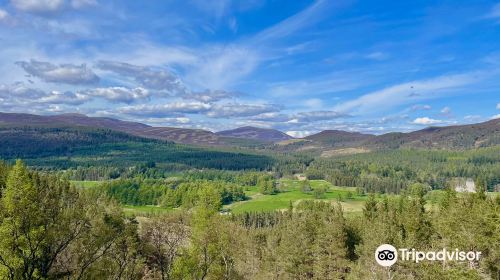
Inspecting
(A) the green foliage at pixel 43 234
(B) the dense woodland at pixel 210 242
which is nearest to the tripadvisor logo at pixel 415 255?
(B) the dense woodland at pixel 210 242

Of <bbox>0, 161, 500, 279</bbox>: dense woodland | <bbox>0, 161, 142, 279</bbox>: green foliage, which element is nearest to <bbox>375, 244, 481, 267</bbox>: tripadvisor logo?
<bbox>0, 161, 500, 279</bbox>: dense woodland

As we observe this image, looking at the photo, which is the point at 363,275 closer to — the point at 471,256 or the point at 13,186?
the point at 471,256

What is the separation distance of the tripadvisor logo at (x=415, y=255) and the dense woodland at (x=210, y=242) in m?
0.89

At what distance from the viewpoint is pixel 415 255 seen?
46.8 metres

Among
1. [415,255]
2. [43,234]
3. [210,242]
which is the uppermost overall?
[43,234]

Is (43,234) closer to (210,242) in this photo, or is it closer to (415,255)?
(210,242)

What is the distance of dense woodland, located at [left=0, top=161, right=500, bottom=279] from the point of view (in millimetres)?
30828

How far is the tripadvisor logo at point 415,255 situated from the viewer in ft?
142

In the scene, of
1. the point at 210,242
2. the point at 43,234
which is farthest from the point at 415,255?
the point at 43,234

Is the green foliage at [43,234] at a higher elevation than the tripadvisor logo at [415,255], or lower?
higher

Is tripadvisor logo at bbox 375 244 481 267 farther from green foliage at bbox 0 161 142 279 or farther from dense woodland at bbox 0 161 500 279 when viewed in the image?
green foliage at bbox 0 161 142 279

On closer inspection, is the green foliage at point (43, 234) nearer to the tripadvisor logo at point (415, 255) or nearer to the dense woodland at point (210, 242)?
the dense woodland at point (210, 242)

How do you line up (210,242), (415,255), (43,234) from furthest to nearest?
(415,255)
(210,242)
(43,234)

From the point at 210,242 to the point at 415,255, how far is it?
84.2 feet
